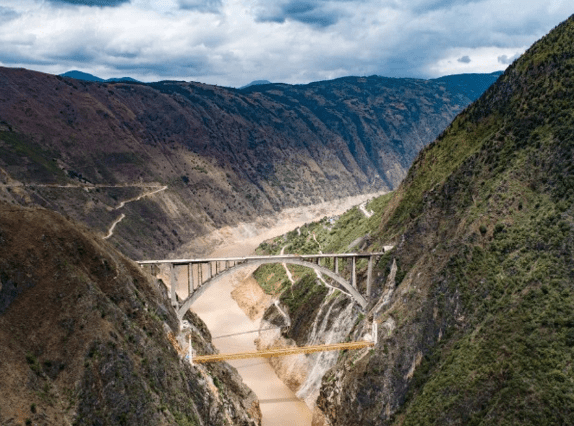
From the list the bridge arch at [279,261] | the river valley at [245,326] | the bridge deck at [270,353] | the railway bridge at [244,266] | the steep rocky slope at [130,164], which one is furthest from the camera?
the steep rocky slope at [130,164]

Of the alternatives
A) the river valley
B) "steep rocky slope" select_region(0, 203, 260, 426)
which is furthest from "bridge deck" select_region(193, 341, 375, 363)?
the river valley

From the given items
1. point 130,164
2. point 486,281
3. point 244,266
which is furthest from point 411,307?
point 130,164

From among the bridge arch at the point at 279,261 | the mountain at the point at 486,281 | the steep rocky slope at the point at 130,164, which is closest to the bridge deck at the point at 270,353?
the mountain at the point at 486,281

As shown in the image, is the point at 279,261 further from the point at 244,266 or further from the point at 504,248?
the point at 504,248

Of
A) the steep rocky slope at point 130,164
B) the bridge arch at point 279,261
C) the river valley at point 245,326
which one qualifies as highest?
the steep rocky slope at point 130,164

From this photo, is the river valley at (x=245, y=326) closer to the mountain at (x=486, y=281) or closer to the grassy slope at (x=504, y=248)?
the mountain at (x=486, y=281)

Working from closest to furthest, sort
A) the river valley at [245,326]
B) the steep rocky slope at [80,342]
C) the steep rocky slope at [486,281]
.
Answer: the steep rocky slope at [80,342] < the steep rocky slope at [486,281] < the river valley at [245,326]
